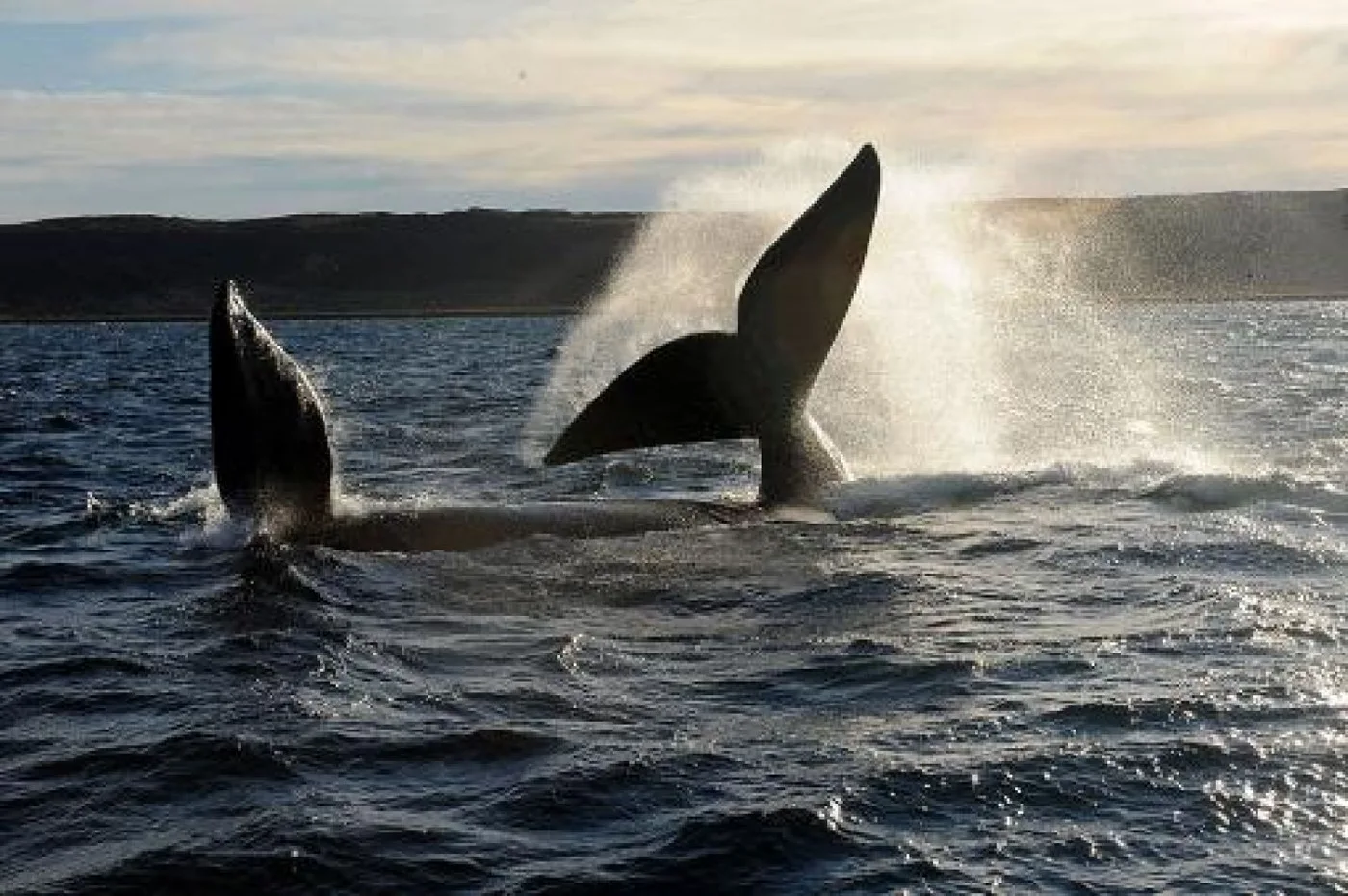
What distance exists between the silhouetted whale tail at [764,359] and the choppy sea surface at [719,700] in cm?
74

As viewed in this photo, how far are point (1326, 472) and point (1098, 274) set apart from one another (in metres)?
127

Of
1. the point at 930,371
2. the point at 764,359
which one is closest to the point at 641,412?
the point at 764,359

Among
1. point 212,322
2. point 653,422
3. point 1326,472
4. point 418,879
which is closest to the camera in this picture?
point 418,879

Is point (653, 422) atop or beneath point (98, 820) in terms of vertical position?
atop

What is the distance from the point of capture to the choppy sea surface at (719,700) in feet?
21.3

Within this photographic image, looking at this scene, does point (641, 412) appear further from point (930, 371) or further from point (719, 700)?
point (930, 371)

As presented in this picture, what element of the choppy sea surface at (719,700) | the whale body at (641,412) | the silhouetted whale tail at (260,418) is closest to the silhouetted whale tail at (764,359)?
the whale body at (641,412)

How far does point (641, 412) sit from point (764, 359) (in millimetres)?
908

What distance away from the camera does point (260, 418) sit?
1134 centimetres

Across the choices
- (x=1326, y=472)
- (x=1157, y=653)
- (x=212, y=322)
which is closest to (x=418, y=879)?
(x=1157, y=653)

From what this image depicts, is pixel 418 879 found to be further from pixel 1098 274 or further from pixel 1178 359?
pixel 1098 274

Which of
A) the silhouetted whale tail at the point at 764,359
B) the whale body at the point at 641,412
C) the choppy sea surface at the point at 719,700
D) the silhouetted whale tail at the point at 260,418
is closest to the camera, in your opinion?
the choppy sea surface at the point at 719,700

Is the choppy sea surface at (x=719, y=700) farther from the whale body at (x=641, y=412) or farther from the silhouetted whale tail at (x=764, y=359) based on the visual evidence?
the silhouetted whale tail at (x=764, y=359)

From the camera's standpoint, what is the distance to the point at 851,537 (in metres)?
12.8
